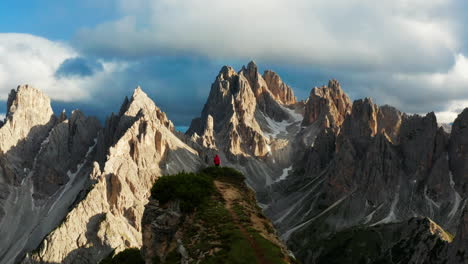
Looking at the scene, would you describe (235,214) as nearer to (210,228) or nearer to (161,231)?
(210,228)

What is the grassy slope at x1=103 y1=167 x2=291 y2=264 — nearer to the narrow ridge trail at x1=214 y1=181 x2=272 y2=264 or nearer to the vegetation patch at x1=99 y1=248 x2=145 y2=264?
the narrow ridge trail at x1=214 y1=181 x2=272 y2=264

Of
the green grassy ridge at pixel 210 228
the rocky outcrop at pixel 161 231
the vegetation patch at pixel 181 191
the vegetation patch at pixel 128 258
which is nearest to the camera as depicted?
the green grassy ridge at pixel 210 228

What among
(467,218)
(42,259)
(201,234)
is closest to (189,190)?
(201,234)

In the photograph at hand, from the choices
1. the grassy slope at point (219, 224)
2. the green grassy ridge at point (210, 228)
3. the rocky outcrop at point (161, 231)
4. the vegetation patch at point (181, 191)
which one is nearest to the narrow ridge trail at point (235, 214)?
the grassy slope at point (219, 224)

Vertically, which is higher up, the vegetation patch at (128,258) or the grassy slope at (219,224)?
the grassy slope at (219,224)

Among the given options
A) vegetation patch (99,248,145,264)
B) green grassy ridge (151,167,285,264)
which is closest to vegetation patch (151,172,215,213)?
green grassy ridge (151,167,285,264)

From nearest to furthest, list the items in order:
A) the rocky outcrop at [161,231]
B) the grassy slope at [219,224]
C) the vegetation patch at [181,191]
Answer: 1. the grassy slope at [219,224]
2. the rocky outcrop at [161,231]
3. the vegetation patch at [181,191]

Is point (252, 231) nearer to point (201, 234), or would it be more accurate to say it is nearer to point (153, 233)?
point (201, 234)

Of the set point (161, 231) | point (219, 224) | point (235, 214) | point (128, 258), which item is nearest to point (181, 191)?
point (161, 231)

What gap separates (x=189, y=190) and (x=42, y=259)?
580 feet

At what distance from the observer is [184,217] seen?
138ft

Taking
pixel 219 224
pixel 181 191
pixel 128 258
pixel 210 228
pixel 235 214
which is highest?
pixel 181 191

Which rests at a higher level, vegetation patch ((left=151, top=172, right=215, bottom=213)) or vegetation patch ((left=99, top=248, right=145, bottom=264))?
vegetation patch ((left=151, top=172, right=215, bottom=213))

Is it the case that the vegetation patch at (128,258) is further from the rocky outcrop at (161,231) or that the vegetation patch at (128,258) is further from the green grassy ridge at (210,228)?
the green grassy ridge at (210,228)
